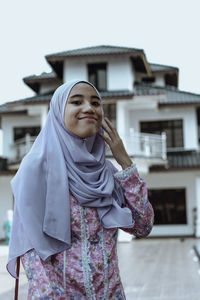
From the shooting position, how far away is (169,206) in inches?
808

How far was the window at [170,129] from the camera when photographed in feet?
69.8

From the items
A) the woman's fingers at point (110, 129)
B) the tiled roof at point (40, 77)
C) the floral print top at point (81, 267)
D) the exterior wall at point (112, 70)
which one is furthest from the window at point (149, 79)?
the floral print top at point (81, 267)

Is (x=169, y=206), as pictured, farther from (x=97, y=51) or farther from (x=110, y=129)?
(x=110, y=129)

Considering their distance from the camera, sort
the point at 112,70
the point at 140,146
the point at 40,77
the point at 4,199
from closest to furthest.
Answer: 1. the point at 140,146
2. the point at 112,70
3. the point at 4,199
4. the point at 40,77

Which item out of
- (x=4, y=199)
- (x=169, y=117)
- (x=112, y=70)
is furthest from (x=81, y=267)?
(x=4, y=199)

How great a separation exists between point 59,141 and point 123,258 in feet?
37.1

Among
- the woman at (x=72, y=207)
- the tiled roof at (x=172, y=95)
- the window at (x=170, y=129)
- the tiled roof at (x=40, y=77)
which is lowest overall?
the woman at (x=72, y=207)

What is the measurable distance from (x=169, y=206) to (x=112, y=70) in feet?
20.5

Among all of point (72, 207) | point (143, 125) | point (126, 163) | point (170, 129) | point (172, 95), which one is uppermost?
point (172, 95)

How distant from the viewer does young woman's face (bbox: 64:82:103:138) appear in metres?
1.83

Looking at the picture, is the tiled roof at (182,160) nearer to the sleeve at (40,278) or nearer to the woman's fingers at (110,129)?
the woman's fingers at (110,129)

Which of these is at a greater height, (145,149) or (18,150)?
(18,150)

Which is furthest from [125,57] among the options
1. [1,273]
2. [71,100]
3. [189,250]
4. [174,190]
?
[71,100]

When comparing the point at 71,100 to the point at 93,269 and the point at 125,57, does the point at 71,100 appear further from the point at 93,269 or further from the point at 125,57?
the point at 125,57
